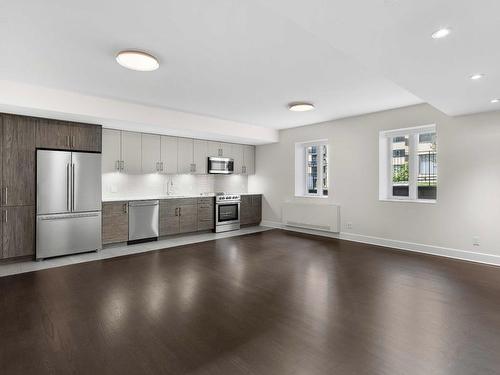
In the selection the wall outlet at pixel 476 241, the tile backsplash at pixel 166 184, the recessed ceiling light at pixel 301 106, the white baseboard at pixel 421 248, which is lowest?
the white baseboard at pixel 421 248

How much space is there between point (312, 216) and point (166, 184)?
3.65 meters

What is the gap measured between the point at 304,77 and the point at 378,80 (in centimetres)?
103

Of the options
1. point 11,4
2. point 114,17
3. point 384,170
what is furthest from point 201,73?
point 384,170

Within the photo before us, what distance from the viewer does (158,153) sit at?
646 cm

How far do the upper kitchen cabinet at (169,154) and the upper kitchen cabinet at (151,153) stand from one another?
98 mm

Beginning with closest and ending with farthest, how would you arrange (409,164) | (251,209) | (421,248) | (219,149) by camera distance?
1. (421,248)
2. (409,164)
3. (219,149)
4. (251,209)

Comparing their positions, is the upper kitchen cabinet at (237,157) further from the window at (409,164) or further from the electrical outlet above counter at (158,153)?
the window at (409,164)

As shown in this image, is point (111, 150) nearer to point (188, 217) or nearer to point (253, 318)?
point (188, 217)

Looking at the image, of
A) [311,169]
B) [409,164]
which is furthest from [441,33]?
[311,169]

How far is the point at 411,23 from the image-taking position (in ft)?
6.39

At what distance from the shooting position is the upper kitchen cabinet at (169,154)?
6.54m

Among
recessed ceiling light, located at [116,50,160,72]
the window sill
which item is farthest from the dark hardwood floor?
recessed ceiling light, located at [116,50,160,72]

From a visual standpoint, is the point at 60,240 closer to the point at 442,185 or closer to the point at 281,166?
the point at 281,166

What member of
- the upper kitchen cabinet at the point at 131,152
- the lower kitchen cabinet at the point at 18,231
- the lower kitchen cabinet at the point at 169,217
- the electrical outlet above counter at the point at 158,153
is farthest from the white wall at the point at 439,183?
the lower kitchen cabinet at the point at 18,231
